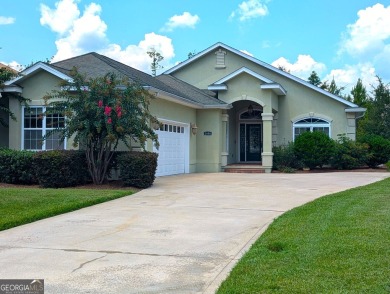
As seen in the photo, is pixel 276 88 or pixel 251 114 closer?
pixel 276 88

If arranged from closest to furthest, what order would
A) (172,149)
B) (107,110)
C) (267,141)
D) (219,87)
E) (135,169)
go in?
(107,110) < (135,169) < (172,149) < (267,141) < (219,87)

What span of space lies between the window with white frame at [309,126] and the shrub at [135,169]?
1249 cm

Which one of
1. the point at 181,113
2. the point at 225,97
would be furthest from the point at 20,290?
the point at 225,97

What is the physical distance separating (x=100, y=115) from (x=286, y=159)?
38.7ft

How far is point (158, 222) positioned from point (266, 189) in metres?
6.38

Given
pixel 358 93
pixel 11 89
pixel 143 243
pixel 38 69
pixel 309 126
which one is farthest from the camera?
pixel 358 93

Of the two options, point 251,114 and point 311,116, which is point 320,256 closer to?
point 311,116

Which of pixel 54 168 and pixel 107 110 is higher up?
pixel 107 110

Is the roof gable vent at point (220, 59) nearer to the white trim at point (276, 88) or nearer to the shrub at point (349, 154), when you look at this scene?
the white trim at point (276, 88)

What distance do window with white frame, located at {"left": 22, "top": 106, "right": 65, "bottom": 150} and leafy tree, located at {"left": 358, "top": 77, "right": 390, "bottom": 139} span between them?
68.2 feet

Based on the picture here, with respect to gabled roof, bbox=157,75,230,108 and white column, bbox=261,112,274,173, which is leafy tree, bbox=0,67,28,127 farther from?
white column, bbox=261,112,274,173

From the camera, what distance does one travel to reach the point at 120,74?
713 inches

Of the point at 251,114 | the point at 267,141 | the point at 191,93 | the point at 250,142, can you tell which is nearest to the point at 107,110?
the point at 191,93

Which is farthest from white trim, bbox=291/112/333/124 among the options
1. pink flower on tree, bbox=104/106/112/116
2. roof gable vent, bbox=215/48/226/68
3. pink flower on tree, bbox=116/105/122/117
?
pink flower on tree, bbox=104/106/112/116
